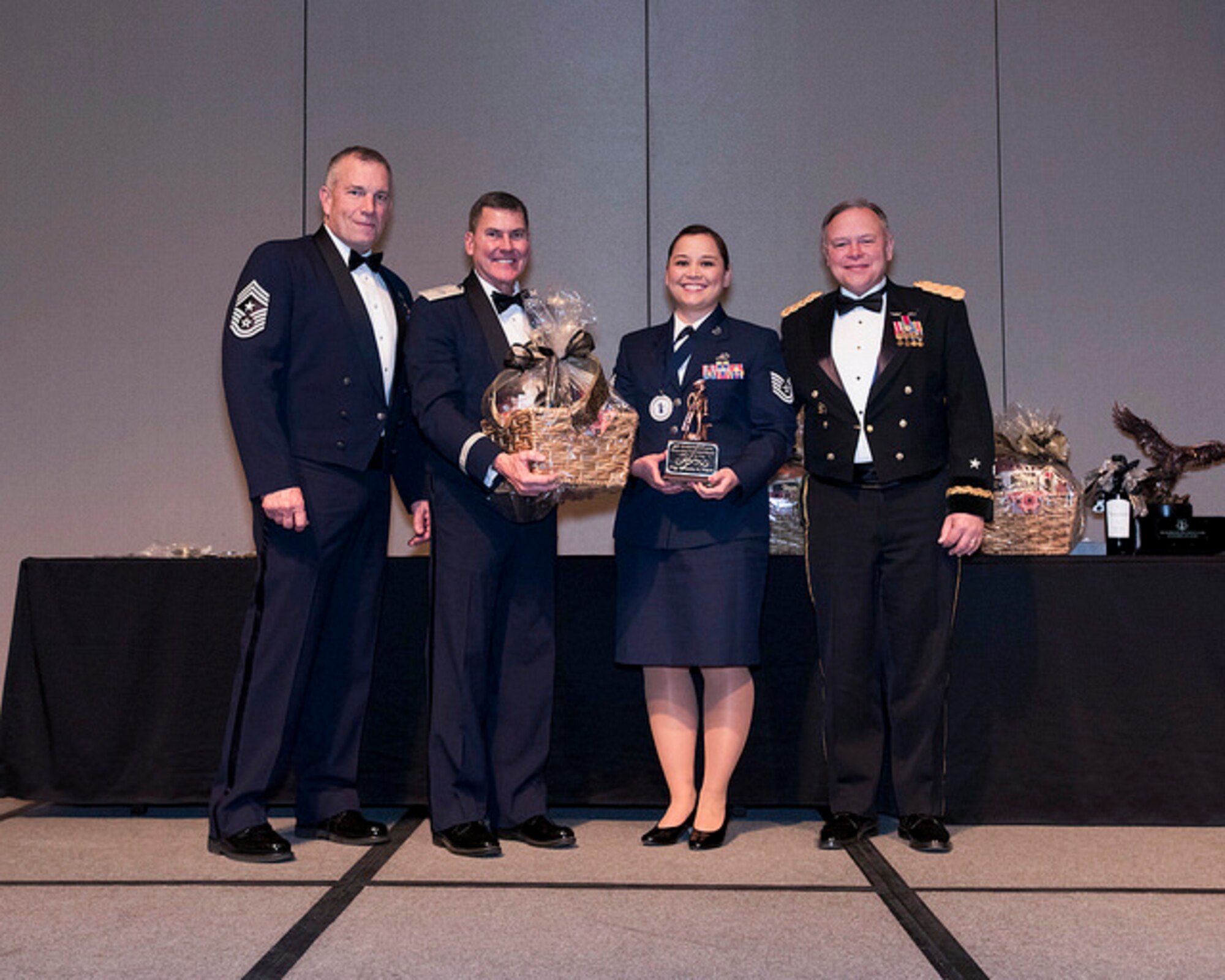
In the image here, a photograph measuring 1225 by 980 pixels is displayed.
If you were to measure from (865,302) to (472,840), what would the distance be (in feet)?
5.70

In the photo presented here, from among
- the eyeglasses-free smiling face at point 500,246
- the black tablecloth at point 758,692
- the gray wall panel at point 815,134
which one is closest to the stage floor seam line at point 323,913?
the black tablecloth at point 758,692

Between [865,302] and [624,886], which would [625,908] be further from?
[865,302]

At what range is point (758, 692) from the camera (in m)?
3.41

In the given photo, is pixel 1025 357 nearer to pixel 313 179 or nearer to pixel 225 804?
pixel 313 179

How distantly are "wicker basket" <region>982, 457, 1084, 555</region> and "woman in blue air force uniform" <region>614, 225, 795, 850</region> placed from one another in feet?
2.55

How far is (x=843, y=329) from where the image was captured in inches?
128

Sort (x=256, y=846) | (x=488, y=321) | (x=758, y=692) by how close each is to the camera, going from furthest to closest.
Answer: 1. (x=758, y=692)
2. (x=488, y=321)
3. (x=256, y=846)

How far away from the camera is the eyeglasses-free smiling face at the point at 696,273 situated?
3.14 m

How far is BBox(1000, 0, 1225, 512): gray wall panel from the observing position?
5078 millimetres

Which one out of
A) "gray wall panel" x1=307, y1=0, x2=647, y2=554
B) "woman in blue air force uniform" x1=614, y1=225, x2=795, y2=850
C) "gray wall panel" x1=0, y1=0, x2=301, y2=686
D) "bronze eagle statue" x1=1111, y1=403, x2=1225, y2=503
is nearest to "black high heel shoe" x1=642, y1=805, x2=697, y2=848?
"woman in blue air force uniform" x1=614, y1=225, x2=795, y2=850

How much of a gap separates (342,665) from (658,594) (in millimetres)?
846

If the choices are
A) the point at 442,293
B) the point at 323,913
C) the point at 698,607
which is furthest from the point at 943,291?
the point at 323,913

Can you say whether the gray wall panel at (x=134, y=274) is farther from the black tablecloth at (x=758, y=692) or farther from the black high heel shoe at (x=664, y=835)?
the black high heel shoe at (x=664, y=835)

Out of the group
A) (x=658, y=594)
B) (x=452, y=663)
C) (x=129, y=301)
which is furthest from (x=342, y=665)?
(x=129, y=301)
